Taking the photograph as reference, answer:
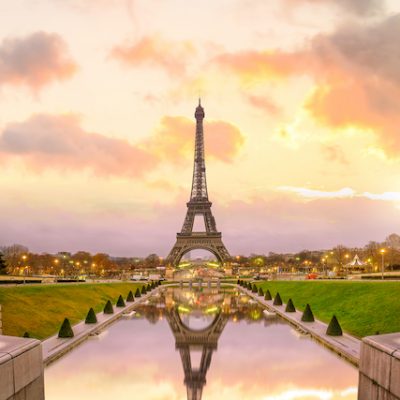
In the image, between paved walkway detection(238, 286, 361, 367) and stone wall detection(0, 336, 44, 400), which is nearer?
stone wall detection(0, 336, 44, 400)

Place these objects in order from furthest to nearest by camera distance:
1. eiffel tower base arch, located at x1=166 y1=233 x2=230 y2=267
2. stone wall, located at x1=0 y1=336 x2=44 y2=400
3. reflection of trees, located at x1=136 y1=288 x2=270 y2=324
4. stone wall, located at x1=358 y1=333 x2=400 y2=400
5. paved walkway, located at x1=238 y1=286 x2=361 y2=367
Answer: eiffel tower base arch, located at x1=166 y1=233 x2=230 y2=267, reflection of trees, located at x1=136 y1=288 x2=270 y2=324, paved walkway, located at x1=238 y1=286 x2=361 y2=367, stone wall, located at x1=358 y1=333 x2=400 y2=400, stone wall, located at x1=0 y1=336 x2=44 y2=400

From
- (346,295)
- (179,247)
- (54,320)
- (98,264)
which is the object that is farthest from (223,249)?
(54,320)

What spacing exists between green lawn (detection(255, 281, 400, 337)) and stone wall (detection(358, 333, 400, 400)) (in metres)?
11.2

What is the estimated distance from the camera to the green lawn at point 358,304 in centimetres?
2556

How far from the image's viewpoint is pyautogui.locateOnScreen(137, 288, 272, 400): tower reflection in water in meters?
18.3

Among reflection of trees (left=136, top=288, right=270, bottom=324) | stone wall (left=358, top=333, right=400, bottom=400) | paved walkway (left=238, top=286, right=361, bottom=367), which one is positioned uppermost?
stone wall (left=358, top=333, right=400, bottom=400)

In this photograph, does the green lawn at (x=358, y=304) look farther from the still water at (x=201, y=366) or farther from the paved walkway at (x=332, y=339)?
the still water at (x=201, y=366)

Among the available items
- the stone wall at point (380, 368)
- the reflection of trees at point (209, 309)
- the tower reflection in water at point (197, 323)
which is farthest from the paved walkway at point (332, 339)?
the stone wall at point (380, 368)

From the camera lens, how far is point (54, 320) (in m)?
29.9

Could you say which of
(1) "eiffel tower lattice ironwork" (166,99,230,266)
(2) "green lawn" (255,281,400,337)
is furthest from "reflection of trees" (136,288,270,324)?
(1) "eiffel tower lattice ironwork" (166,99,230,266)

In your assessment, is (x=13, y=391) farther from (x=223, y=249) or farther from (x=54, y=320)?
(x=223, y=249)

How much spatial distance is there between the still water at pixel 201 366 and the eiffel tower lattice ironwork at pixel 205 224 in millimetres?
88279

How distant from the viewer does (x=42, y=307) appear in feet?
105

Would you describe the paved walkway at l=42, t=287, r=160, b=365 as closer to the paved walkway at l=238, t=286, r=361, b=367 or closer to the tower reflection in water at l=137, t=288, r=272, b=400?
the tower reflection in water at l=137, t=288, r=272, b=400
